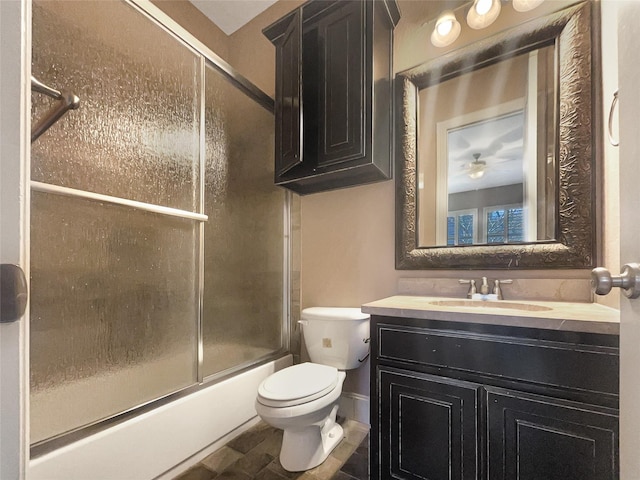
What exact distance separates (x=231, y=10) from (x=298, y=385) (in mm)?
2676

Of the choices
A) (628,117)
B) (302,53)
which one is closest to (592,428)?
(628,117)

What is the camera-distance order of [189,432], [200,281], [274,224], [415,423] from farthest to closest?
1. [274,224]
2. [200,281]
3. [189,432]
4. [415,423]

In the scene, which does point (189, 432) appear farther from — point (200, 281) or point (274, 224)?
point (274, 224)

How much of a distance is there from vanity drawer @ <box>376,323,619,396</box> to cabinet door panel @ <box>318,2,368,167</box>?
37.1 inches

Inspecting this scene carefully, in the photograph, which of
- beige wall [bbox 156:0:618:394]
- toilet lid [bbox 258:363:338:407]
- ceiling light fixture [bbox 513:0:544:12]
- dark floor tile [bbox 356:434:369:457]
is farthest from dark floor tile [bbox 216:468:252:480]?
ceiling light fixture [bbox 513:0:544:12]

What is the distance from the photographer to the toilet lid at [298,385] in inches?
49.2

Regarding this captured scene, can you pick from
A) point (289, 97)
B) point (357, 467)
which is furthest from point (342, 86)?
point (357, 467)

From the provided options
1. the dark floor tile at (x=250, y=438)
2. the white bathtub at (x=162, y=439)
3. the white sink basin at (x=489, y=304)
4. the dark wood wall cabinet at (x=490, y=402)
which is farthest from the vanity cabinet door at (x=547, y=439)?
the white bathtub at (x=162, y=439)

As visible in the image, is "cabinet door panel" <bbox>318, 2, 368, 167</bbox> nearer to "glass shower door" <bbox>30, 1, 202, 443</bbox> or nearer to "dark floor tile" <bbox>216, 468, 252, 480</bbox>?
"glass shower door" <bbox>30, 1, 202, 443</bbox>

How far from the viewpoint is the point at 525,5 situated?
1.35 meters

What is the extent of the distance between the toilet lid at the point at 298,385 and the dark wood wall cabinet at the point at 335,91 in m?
1.08

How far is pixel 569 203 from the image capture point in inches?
49.2

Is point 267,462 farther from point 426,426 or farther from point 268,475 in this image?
point 426,426

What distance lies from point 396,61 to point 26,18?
171 cm
